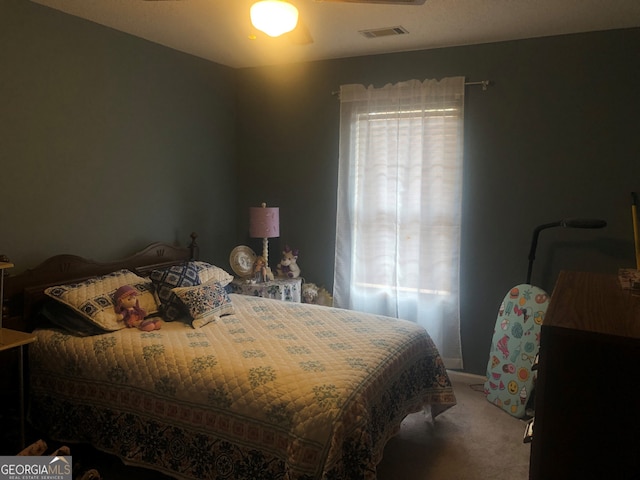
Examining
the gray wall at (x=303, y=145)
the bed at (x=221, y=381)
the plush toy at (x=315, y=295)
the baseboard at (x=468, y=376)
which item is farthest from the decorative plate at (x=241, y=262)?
the baseboard at (x=468, y=376)

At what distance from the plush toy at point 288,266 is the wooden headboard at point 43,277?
110 cm

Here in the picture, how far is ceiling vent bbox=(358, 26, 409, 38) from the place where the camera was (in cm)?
316

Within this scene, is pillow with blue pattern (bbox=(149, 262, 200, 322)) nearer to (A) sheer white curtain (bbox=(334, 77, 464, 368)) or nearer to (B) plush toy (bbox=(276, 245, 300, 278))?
(B) plush toy (bbox=(276, 245, 300, 278))

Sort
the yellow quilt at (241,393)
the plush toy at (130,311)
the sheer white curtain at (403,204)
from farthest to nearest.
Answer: the sheer white curtain at (403,204) < the plush toy at (130,311) < the yellow quilt at (241,393)

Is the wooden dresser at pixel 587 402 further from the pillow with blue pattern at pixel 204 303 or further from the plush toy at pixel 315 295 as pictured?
the plush toy at pixel 315 295

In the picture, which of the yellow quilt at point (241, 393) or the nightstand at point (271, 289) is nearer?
the yellow quilt at point (241, 393)

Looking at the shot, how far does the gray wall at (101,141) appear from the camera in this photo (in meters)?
2.70

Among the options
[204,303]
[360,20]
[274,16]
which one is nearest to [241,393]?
[204,303]

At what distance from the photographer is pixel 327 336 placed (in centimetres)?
263

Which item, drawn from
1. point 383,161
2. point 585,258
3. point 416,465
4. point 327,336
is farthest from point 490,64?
point 416,465

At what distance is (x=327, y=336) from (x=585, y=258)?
195 cm

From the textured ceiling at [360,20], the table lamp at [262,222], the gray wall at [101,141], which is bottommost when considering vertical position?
the table lamp at [262,222]

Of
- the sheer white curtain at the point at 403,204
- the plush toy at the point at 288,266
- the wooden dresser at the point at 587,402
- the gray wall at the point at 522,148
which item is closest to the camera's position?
the wooden dresser at the point at 587,402

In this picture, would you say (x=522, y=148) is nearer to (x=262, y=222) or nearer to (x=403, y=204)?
(x=403, y=204)
